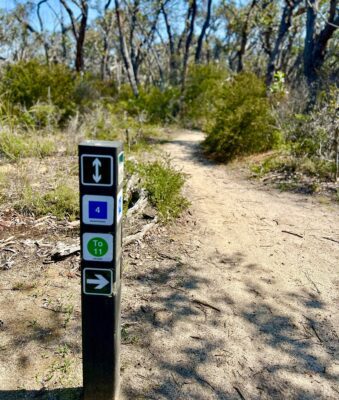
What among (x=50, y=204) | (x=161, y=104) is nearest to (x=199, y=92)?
(x=161, y=104)

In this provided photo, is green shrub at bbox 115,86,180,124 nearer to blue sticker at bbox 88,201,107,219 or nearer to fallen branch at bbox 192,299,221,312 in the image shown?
fallen branch at bbox 192,299,221,312

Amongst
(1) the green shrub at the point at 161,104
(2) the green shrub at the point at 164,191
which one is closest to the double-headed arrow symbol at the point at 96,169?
(2) the green shrub at the point at 164,191

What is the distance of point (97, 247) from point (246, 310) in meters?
1.59

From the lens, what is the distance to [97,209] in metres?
1.61

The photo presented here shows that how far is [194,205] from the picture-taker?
4.80 meters

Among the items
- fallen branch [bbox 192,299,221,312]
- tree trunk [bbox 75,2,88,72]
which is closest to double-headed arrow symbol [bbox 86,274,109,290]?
fallen branch [bbox 192,299,221,312]

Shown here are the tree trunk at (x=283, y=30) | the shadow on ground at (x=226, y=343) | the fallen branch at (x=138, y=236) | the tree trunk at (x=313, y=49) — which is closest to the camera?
the shadow on ground at (x=226, y=343)

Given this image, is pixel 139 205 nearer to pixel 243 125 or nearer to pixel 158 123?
pixel 243 125

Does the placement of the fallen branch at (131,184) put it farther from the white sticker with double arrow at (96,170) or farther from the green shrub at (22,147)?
the white sticker with double arrow at (96,170)

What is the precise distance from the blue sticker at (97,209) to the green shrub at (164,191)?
244cm

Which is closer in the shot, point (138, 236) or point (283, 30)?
point (138, 236)

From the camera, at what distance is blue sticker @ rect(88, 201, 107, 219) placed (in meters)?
1.60

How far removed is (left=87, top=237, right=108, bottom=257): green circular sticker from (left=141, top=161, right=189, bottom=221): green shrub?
238 cm

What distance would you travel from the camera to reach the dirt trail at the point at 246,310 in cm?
223
